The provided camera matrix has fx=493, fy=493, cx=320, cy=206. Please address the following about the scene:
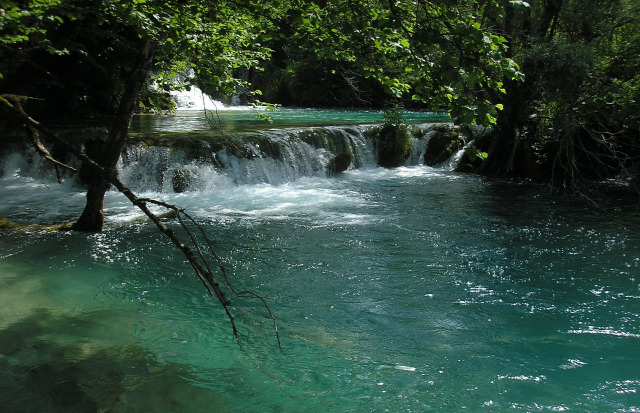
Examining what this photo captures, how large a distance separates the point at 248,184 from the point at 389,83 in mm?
9758

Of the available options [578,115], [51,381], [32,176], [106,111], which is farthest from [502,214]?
[106,111]

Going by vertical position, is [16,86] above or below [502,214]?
above

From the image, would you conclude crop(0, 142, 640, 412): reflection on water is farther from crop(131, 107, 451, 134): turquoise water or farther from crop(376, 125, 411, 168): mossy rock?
crop(376, 125, 411, 168): mossy rock

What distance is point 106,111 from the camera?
18766 mm

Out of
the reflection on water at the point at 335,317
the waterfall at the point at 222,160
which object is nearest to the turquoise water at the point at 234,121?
the waterfall at the point at 222,160

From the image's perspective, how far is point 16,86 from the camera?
15758 millimetres

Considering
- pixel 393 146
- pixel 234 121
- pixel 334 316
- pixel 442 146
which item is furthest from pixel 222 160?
pixel 334 316

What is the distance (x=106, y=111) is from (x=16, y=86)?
3402 millimetres

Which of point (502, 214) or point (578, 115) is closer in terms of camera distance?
point (502, 214)

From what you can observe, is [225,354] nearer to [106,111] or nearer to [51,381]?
[51,381]

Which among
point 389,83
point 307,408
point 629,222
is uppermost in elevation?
point 389,83

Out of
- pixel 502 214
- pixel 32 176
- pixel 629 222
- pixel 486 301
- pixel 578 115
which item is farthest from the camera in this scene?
pixel 32 176

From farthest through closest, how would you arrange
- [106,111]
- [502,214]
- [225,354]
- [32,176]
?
1. [106,111]
2. [32,176]
3. [502,214]
4. [225,354]

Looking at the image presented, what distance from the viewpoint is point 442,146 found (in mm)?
17297
